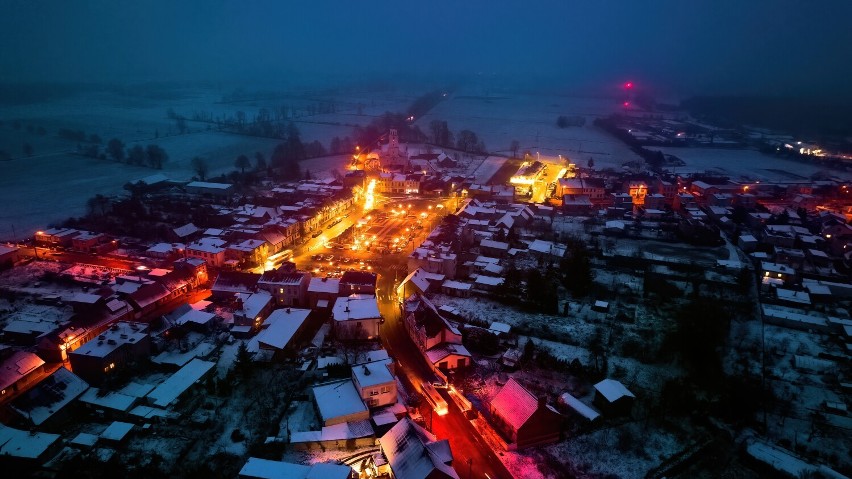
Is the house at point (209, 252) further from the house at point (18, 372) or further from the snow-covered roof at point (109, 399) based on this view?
the snow-covered roof at point (109, 399)

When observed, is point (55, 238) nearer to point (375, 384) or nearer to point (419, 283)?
point (419, 283)

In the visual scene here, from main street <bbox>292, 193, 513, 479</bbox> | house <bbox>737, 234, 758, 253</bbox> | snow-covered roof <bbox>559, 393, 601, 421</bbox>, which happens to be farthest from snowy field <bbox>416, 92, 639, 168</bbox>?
snow-covered roof <bbox>559, 393, 601, 421</bbox>

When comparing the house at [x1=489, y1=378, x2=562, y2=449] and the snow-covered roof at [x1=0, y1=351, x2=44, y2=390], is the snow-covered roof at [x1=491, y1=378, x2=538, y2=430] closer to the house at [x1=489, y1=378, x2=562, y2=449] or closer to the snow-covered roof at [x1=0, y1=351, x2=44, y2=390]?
the house at [x1=489, y1=378, x2=562, y2=449]

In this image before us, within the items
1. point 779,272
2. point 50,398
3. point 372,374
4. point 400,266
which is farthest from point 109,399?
point 779,272

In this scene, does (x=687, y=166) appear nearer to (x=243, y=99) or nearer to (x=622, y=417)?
(x=622, y=417)

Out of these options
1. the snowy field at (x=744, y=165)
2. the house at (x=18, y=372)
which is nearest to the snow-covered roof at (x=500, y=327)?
the house at (x=18, y=372)

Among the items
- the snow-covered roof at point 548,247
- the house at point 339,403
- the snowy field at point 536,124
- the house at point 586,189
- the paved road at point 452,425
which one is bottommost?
the paved road at point 452,425
